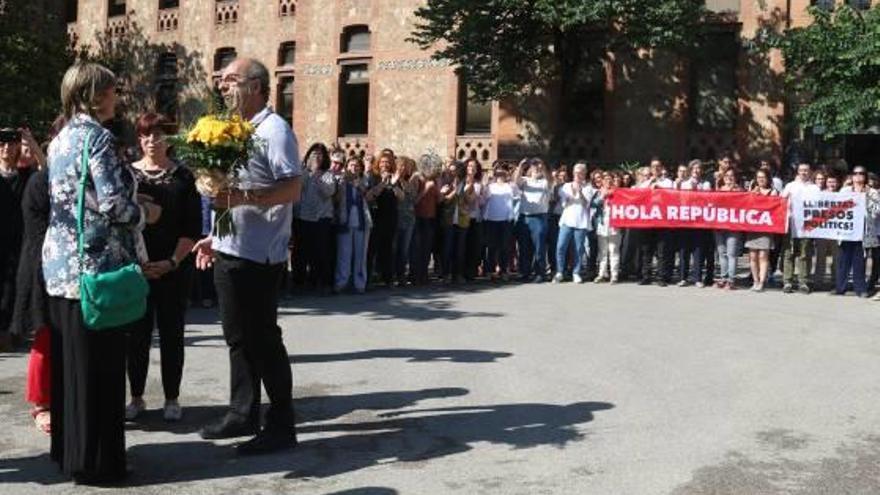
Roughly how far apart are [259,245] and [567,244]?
1086 cm

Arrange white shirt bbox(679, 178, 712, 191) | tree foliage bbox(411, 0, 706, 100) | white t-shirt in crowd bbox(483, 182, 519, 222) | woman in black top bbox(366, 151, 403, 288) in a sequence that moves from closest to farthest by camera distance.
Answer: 1. woman in black top bbox(366, 151, 403, 288)
2. white shirt bbox(679, 178, 712, 191)
3. white t-shirt in crowd bbox(483, 182, 519, 222)
4. tree foliage bbox(411, 0, 706, 100)

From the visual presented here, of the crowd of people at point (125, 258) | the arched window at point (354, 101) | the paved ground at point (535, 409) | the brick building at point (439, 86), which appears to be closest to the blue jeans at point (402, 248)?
the paved ground at point (535, 409)

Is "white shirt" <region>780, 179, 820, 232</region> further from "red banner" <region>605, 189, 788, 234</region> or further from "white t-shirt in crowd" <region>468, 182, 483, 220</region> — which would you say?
"white t-shirt in crowd" <region>468, 182, 483, 220</region>

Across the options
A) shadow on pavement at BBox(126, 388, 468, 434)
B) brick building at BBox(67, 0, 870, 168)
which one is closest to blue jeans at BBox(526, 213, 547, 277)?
brick building at BBox(67, 0, 870, 168)

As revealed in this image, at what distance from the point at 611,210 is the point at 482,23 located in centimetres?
703

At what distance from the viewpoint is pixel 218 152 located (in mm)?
5504

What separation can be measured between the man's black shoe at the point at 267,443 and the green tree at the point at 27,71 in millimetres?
17557

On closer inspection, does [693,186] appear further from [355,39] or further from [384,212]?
[355,39]

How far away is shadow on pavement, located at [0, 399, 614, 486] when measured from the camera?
5457 millimetres

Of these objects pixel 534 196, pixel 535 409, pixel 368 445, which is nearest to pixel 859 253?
pixel 534 196

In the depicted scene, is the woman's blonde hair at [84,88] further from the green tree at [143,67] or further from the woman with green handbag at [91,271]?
the green tree at [143,67]

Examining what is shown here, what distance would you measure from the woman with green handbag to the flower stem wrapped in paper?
1.64 feet

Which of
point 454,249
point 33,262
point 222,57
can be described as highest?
point 222,57

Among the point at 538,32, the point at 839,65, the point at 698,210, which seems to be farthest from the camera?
the point at 538,32
